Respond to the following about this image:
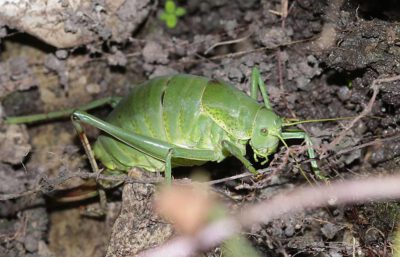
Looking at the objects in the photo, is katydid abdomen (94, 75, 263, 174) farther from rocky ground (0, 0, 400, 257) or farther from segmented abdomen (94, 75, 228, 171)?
rocky ground (0, 0, 400, 257)

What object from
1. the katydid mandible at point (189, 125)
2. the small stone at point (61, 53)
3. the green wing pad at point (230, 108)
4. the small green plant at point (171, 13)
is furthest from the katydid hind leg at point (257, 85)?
the small stone at point (61, 53)

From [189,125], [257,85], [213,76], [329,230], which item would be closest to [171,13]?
[213,76]

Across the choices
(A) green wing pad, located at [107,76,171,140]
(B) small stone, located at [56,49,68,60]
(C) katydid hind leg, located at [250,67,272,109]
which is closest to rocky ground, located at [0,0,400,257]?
(B) small stone, located at [56,49,68,60]

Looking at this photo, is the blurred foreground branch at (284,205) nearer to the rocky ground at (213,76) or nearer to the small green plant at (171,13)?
the rocky ground at (213,76)

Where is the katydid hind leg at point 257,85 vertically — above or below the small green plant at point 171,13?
below

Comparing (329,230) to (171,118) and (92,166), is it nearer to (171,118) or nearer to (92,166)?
(171,118)

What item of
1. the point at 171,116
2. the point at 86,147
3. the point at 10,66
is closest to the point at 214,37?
the point at 171,116
